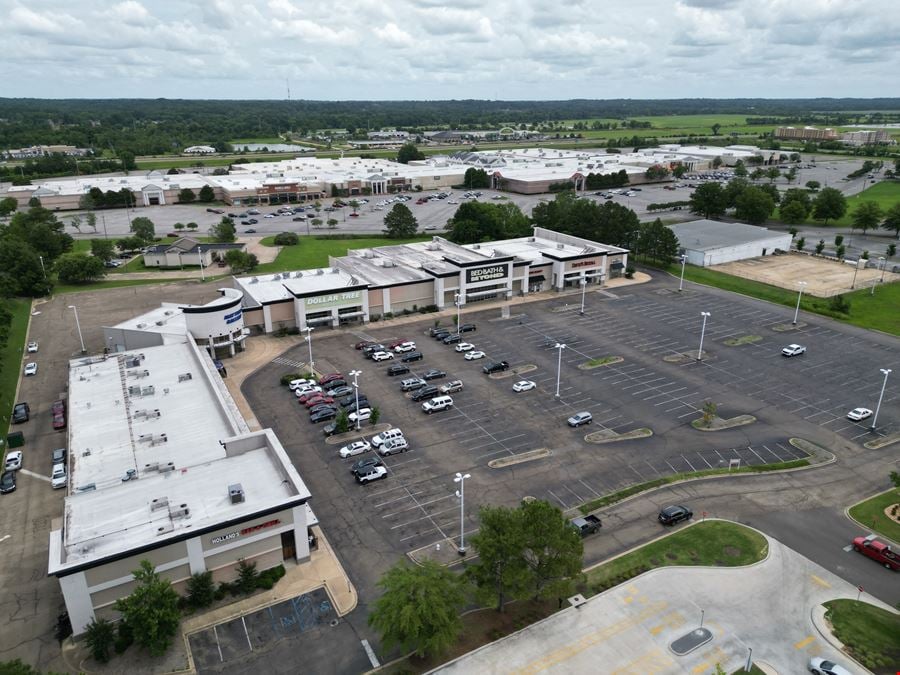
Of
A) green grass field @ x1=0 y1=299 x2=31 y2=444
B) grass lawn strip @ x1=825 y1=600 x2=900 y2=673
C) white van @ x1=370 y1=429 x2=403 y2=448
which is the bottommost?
grass lawn strip @ x1=825 y1=600 x2=900 y2=673

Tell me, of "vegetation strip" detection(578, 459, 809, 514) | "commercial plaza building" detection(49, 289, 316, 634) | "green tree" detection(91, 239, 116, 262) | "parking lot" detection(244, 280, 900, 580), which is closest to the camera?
"commercial plaza building" detection(49, 289, 316, 634)

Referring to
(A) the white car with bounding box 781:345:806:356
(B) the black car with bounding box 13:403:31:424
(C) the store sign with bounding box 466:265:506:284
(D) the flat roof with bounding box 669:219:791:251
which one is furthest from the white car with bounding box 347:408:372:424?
(D) the flat roof with bounding box 669:219:791:251

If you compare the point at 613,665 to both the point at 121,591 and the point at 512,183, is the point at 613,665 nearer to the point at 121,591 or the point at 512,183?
the point at 121,591

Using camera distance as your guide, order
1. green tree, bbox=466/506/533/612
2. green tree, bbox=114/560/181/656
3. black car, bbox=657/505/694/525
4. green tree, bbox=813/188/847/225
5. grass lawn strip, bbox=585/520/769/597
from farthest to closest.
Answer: green tree, bbox=813/188/847/225
black car, bbox=657/505/694/525
grass lawn strip, bbox=585/520/769/597
green tree, bbox=466/506/533/612
green tree, bbox=114/560/181/656

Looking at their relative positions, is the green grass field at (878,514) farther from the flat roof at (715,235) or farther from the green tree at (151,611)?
the flat roof at (715,235)

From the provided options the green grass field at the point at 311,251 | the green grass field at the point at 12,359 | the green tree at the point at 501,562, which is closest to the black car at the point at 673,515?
the green tree at the point at 501,562

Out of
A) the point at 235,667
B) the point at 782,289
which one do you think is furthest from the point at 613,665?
the point at 782,289

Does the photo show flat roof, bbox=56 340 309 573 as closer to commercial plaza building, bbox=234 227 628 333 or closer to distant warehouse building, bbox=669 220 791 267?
commercial plaza building, bbox=234 227 628 333
